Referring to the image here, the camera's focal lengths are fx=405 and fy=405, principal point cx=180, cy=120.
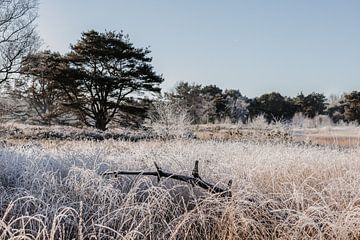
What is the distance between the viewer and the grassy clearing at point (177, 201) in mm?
2486

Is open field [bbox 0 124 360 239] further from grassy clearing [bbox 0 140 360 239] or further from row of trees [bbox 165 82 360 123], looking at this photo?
row of trees [bbox 165 82 360 123]

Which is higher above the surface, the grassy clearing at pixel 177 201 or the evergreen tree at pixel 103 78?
the evergreen tree at pixel 103 78

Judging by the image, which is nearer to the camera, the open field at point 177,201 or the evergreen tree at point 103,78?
the open field at point 177,201

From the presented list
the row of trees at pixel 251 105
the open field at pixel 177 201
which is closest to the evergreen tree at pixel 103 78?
the row of trees at pixel 251 105

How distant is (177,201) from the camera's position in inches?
127

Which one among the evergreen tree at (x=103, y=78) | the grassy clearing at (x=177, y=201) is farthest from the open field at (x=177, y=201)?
the evergreen tree at (x=103, y=78)

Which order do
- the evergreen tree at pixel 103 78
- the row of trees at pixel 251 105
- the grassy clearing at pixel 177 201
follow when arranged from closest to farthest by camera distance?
1. the grassy clearing at pixel 177 201
2. the evergreen tree at pixel 103 78
3. the row of trees at pixel 251 105

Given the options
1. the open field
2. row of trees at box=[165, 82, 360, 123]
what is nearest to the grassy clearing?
the open field

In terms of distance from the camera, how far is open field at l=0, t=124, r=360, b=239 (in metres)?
2.49

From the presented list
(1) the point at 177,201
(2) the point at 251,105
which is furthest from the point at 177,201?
(2) the point at 251,105

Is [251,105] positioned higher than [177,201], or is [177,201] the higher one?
[251,105]

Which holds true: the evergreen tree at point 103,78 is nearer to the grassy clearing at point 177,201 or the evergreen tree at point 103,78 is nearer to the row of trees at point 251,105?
the row of trees at point 251,105

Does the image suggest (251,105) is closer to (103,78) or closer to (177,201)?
(103,78)

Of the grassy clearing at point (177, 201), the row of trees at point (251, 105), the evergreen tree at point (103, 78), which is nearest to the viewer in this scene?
the grassy clearing at point (177, 201)
